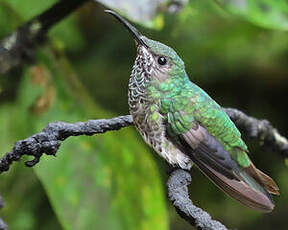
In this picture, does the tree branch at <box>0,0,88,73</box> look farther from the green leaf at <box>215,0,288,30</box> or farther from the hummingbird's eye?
the hummingbird's eye

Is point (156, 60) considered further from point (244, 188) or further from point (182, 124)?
point (244, 188)

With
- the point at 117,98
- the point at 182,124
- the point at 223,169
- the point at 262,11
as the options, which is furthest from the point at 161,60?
the point at 117,98

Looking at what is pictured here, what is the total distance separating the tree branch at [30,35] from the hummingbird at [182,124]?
780mm

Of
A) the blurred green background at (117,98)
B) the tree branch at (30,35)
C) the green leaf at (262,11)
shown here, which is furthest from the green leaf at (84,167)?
the green leaf at (262,11)

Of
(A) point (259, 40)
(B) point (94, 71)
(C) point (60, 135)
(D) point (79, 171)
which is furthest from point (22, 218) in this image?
(A) point (259, 40)

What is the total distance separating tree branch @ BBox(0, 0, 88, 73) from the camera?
6.65ft

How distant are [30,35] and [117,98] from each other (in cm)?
112

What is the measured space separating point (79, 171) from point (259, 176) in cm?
109

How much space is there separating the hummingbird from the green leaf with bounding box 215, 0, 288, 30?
2.48ft

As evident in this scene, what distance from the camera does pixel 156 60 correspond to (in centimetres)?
130

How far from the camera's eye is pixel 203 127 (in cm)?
127

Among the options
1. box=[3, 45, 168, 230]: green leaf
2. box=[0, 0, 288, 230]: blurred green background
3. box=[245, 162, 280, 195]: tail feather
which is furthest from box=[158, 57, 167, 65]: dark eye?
box=[3, 45, 168, 230]: green leaf

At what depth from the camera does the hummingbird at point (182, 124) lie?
4.04 feet

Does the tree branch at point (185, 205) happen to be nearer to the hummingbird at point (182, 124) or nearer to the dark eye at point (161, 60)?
the hummingbird at point (182, 124)
